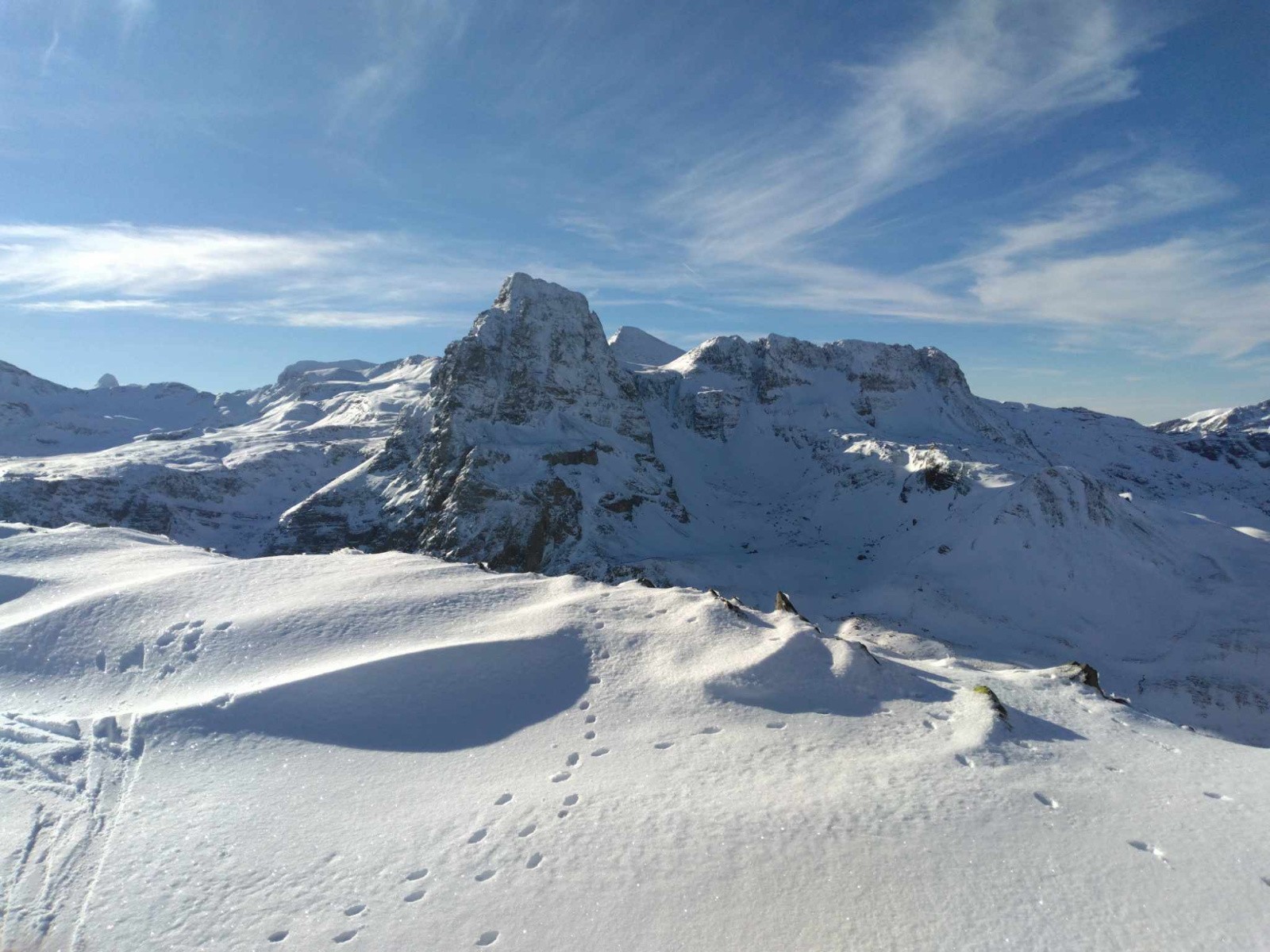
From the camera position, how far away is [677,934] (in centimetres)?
564

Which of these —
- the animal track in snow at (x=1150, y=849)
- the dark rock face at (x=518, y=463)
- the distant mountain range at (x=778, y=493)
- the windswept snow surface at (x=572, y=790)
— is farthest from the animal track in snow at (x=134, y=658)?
the dark rock face at (x=518, y=463)

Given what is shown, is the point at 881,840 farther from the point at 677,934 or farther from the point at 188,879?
the point at 188,879

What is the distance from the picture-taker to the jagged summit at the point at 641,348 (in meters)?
148

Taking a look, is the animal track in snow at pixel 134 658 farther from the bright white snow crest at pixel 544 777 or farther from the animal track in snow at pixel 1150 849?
the animal track in snow at pixel 1150 849

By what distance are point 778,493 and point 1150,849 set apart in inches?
3135

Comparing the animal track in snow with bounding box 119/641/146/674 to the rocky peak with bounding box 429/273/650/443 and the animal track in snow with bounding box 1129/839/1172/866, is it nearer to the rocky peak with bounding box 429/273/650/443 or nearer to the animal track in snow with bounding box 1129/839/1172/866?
the animal track in snow with bounding box 1129/839/1172/866

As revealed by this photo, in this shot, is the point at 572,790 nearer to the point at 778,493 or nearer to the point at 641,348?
the point at 778,493

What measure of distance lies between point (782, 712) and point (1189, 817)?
459 cm

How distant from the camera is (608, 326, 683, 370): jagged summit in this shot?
148 m

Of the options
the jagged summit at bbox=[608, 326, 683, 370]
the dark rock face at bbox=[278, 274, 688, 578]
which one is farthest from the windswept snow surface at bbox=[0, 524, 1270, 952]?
the jagged summit at bbox=[608, 326, 683, 370]

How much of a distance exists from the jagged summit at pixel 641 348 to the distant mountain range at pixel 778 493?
537 inches

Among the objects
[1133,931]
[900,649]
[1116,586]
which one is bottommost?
[900,649]

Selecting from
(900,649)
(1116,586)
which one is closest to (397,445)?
(900,649)

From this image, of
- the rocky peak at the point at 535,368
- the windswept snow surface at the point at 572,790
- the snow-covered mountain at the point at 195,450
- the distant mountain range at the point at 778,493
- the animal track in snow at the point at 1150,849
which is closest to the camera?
the windswept snow surface at the point at 572,790
